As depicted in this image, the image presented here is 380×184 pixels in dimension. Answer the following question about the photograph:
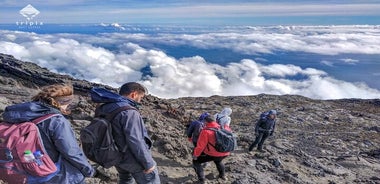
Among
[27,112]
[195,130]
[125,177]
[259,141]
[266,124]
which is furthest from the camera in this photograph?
[266,124]

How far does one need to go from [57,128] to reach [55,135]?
0.07m

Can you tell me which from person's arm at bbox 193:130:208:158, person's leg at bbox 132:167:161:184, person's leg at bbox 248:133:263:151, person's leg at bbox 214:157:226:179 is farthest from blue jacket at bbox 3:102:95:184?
person's leg at bbox 248:133:263:151

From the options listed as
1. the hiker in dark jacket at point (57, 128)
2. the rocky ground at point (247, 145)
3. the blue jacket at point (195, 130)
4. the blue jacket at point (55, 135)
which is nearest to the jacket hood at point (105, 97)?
the hiker in dark jacket at point (57, 128)

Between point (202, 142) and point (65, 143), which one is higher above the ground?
point (65, 143)

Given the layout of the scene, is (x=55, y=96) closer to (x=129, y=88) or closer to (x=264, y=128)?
(x=129, y=88)

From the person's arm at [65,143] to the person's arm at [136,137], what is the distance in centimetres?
74

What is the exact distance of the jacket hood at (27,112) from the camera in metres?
4.46

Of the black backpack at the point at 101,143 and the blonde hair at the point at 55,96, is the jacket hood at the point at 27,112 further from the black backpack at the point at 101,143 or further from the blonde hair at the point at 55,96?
the black backpack at the point at 101,143

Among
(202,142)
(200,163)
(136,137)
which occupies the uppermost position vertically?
(136,137)

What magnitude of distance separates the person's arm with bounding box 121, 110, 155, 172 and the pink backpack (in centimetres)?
103

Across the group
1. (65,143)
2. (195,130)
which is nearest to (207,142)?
(195,130)

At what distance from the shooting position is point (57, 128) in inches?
176

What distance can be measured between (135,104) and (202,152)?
324cm

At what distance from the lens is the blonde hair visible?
Result: 4625mm
